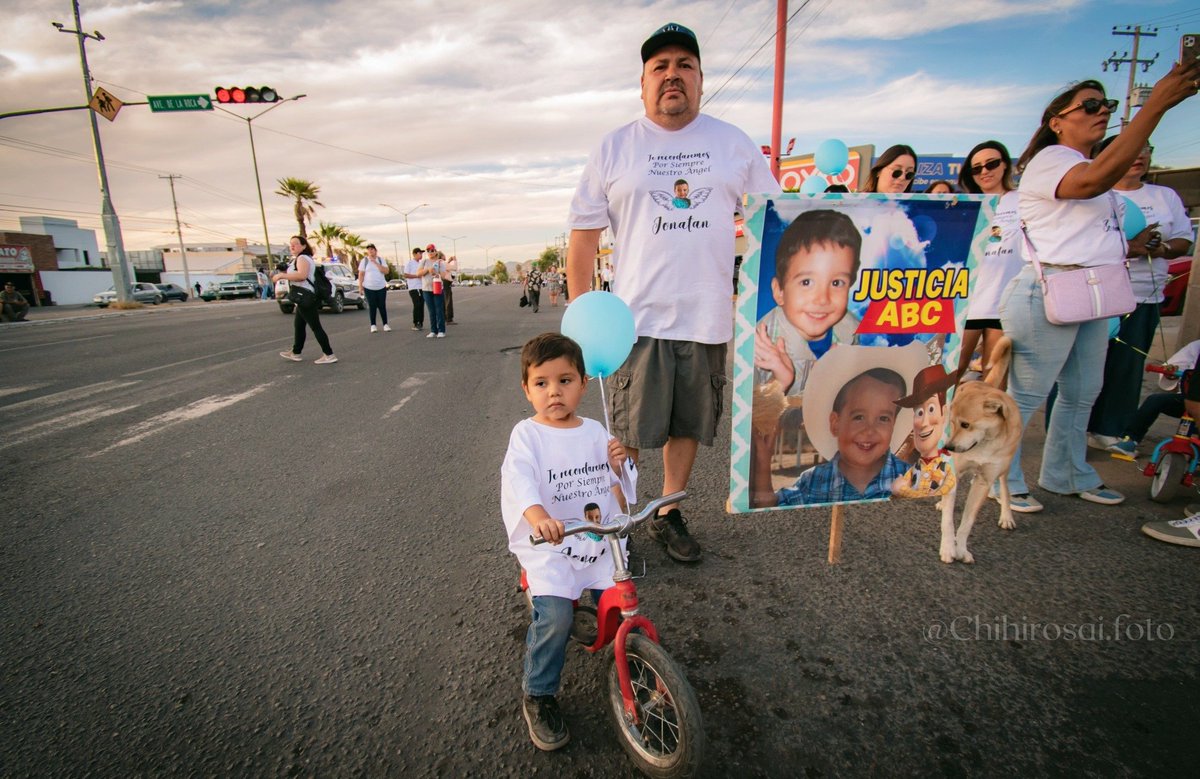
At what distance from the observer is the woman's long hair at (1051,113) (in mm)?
2748

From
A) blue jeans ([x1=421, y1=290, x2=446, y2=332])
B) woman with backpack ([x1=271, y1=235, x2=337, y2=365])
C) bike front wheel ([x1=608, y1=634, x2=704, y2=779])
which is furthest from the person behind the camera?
blue jeans ([x1=421, y1=290, x2=446, y2=332])

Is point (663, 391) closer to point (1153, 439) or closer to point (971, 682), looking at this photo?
point (971, 682)

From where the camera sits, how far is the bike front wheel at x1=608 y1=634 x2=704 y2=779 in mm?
1446

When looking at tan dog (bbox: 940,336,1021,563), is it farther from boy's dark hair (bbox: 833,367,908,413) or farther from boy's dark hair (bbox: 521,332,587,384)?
boy's dark hair (bbox: 521,332,587,384)

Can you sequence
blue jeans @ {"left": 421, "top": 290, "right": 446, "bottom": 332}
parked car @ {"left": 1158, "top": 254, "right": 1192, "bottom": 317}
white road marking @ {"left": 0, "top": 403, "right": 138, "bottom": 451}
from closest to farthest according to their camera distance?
parked car @ {"left": 1158, "top": 254, "right": 1192, "bottom": 317}
white road marking @ {"left": 0, "top": 403, "right": 138, "bottom": 451}
blue jeans @ {"left": 421, "top": 290, "right": 446, "bottom": 332}

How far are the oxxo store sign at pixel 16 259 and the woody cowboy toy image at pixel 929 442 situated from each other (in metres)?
57.2

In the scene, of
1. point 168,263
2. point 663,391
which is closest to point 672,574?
point 663,391

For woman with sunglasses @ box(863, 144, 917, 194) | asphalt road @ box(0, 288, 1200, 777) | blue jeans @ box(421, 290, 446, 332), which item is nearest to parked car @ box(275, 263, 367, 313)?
blue jeans @ box(421, 290, 446, 332)

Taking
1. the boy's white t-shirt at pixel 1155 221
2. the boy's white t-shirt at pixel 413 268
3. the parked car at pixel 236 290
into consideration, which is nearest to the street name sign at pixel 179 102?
the boy's white t-shirt at pixel 413 268

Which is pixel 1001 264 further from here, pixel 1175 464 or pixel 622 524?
pixel 622 524

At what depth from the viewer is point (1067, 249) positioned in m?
2.92

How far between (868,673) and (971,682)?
350 millimetres

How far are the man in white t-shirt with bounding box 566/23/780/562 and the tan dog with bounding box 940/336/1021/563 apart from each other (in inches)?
48.6

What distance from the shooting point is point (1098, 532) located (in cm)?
293
